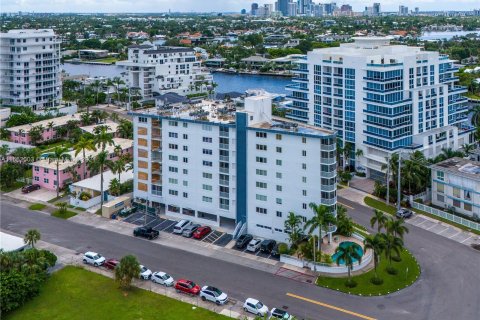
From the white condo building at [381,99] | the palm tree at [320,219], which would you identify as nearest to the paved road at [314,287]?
the palm tree at [320,219]

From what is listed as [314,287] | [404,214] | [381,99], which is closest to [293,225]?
[314,287]

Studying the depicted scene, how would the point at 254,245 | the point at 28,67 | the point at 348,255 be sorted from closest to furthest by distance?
1. the point at 348,255
2. the point at 254,245
3. the point at 28,67

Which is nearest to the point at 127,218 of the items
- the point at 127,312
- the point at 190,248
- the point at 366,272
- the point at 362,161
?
the point at 190,248

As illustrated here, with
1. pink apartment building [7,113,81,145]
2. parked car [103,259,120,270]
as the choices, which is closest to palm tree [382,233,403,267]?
parked car [103,259,120,270]

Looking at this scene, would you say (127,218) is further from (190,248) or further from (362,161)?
(362,161)

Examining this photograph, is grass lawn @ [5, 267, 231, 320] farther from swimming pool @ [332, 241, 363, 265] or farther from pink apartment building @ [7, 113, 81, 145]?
pink apartment building @ [7, 113, 81, 145]

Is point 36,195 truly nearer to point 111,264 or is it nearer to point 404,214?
point 111,264
